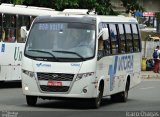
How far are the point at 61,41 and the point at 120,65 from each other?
324 cm

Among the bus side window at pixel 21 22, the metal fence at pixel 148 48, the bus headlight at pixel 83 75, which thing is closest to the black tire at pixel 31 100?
the bus headlight at pixel 83 75

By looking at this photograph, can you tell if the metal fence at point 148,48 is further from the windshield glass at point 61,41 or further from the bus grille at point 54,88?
the bus grille at point 54,88

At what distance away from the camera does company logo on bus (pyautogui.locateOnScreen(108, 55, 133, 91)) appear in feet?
64.0

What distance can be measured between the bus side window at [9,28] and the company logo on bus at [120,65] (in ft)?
19.8

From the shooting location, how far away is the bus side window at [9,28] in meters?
25.8

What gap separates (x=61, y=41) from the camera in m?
17.9

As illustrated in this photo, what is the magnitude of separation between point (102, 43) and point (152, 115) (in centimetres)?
315

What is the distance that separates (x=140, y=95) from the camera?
25.2 metres

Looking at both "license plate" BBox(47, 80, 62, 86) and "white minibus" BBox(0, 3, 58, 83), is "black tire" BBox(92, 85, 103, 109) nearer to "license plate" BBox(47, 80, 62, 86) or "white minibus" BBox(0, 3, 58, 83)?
"license plate" BBox(47, 80, 62, 86)

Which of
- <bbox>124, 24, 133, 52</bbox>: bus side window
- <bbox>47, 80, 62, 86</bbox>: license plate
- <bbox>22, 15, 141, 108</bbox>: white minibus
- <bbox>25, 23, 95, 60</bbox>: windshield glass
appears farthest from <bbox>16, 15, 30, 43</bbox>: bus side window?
<bbox>47, 80, 62, 86</bbox>: license plate

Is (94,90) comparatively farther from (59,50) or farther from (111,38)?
(111,38)

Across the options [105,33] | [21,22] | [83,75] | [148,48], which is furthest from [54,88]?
[148,48]

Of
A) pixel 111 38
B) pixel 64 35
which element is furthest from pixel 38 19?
pixel 111 38

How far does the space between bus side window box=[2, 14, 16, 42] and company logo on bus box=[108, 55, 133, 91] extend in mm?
6030
